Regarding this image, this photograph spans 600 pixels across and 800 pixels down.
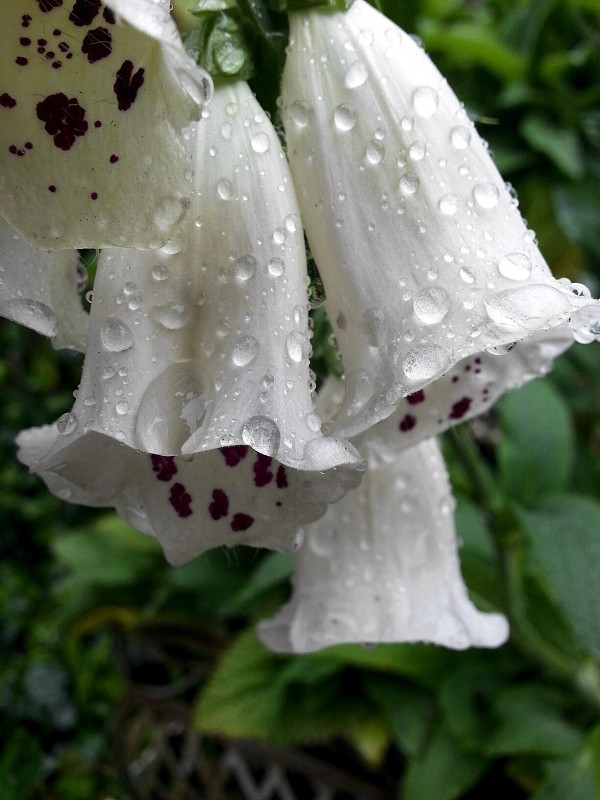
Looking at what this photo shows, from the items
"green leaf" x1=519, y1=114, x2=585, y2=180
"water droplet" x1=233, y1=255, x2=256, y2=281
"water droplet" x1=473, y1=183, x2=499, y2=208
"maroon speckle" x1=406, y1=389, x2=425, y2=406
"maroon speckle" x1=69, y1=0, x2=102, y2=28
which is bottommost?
"green leaf" x1=519, y1=114, x2=585, y2=180

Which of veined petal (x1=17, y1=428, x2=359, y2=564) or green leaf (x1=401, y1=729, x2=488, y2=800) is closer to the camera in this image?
veined petal (x1=17, y1=428, x2=359, y2=564)

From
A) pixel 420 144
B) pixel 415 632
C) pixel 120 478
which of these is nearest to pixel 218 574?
pixel 415 632

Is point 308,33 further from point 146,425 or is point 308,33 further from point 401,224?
point 146,425

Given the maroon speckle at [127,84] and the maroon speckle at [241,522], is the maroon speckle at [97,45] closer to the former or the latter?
the maroon speckle at [127,84]

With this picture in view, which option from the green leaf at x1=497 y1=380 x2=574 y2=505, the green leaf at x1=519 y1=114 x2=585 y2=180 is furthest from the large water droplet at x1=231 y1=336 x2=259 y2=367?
the green leaf at x1=519 y1=114 x2=585 y2=180

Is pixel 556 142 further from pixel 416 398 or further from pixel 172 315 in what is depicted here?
pixel 172 315

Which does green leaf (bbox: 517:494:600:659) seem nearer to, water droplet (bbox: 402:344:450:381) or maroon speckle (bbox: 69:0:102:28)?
water droplet (bbox: 402:344:450:381)
